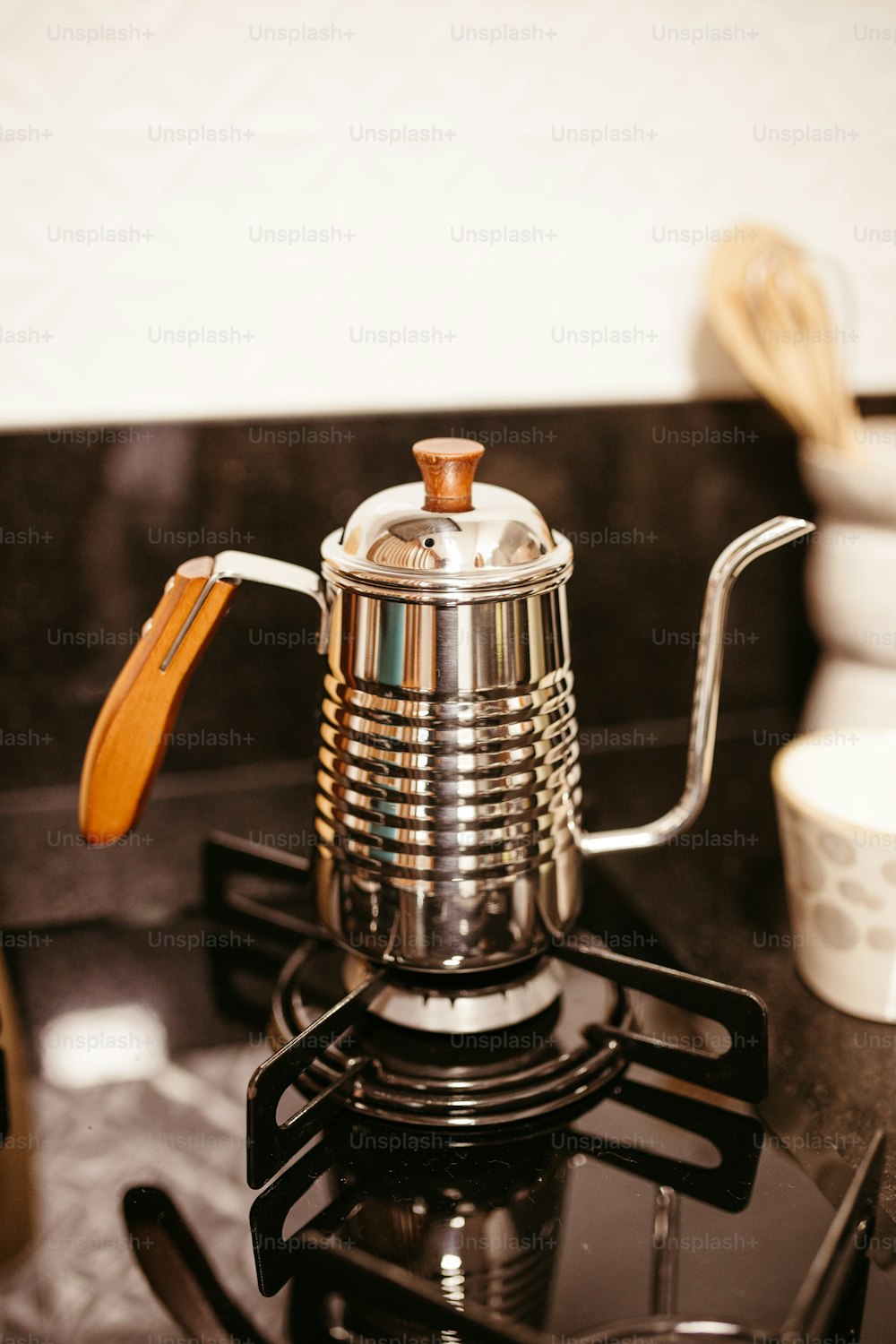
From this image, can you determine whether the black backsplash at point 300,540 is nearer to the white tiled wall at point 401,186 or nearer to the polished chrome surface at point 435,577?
the white tiled wall at point 401,186

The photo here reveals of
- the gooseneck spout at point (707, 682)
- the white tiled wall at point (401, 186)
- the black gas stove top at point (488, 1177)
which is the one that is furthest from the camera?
the white tiled wall at point (401, 186)

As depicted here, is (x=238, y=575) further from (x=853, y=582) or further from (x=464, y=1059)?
(x=853, y=582)

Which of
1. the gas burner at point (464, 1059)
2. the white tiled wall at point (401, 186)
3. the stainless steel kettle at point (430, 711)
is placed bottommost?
the gas burner at point (464, 1059)

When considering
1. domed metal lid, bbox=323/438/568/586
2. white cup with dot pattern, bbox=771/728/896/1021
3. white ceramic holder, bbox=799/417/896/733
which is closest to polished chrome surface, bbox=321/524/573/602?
domed metal lid, bbox=323/438/568/586

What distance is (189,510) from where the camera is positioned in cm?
82

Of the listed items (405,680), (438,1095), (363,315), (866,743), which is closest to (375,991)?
(438,1095)

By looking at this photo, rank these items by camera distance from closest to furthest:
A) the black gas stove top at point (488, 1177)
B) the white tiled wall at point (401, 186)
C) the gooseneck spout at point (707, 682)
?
the black gas stove top at point (488, 1177) < the gooseneck spout at point (707, 682) < the white tiled wall at point (401, 186)

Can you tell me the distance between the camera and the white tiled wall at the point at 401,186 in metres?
0.76

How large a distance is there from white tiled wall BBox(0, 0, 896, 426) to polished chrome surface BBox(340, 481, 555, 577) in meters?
0.29

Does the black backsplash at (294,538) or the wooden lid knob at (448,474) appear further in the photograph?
the black backsplash at (294,538)

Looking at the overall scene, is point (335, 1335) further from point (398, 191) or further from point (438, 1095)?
point (398, 191)

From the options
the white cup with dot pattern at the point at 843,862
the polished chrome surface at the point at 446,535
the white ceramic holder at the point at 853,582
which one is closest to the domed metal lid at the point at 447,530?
the polished chrome surface at the point at 446,535

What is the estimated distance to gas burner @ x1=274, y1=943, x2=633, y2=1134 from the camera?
568 mm

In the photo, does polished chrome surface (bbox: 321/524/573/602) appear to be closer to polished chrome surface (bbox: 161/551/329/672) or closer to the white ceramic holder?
polished chrome surface (bbox: 161/551/329/672)
